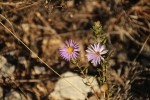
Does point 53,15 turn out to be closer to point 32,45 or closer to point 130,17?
point 32,45

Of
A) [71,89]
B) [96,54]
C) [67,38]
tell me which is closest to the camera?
[96,54]

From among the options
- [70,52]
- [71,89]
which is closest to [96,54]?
[70,52]

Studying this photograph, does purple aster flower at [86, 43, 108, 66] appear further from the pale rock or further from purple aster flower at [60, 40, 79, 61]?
the pale rock

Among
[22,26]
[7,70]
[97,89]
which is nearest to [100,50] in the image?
[97,89]

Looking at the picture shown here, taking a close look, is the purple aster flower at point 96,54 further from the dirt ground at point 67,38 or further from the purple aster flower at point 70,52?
the dirt ground at point 67,38

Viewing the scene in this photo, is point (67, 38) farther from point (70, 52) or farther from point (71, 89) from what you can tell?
point (70, 52)

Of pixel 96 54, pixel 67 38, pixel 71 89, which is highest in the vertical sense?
pixel 96 54

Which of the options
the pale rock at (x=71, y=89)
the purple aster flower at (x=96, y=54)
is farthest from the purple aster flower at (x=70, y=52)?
the pale rock at (x=71, y=89)

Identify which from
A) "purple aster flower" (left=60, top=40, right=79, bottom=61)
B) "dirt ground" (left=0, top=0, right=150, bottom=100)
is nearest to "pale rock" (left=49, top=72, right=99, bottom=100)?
"dirt ground" (left=0, top=0, right=150, bottom=100)

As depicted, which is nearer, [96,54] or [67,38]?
[96,54]
